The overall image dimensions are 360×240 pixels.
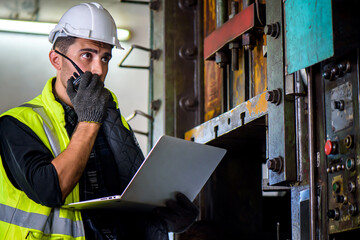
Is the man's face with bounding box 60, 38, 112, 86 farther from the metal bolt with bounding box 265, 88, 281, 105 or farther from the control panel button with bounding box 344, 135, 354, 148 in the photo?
the control panel button with bounding box 344, 135, 354, 148

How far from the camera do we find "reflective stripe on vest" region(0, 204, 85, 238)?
112 inches

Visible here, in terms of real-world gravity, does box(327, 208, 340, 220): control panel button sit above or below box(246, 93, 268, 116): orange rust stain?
below

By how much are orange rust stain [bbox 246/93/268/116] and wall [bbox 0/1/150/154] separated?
10.7ft

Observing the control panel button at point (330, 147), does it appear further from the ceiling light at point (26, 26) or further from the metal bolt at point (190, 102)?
the ceiling light at point (26, 26)

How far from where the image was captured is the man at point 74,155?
2.84 meters

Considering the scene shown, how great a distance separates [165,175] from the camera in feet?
9.49

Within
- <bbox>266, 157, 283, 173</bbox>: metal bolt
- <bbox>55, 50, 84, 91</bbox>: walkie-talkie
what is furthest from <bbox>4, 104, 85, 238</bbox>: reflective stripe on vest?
<bbox>266, 157, 283, 173</bbox>: metal bolt

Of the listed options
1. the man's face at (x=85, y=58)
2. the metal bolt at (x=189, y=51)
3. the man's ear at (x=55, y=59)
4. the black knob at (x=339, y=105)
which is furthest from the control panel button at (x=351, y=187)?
the metal bolt at (x=189, y=51)

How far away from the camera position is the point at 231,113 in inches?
145

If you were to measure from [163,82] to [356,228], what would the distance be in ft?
7.60

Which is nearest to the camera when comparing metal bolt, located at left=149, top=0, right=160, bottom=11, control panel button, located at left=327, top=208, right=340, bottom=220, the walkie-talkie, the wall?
control panel button, located at left=327, top=208, right=340, bottom=220

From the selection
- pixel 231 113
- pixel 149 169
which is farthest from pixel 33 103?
pixel 231 113

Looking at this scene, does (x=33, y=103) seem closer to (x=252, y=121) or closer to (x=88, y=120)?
(x=88, y=120)

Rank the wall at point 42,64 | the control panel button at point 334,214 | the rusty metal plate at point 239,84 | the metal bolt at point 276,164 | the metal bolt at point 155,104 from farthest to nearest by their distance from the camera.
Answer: the wall at point 42,64, the metal bolt at point 155,104, the rusty metal plate at point 239,84, the metal bolt at point 276,164, the control panel button at point 334,214
